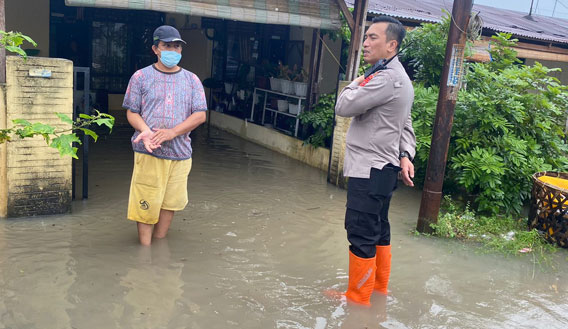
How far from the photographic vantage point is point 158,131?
435 cm

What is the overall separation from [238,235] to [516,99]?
12.9ft

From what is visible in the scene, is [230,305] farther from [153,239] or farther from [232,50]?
[232,50]

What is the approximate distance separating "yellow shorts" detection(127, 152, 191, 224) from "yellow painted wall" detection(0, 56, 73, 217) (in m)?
1.29

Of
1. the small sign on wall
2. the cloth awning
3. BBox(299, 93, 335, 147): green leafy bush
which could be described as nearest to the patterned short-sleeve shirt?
the small sign on wall

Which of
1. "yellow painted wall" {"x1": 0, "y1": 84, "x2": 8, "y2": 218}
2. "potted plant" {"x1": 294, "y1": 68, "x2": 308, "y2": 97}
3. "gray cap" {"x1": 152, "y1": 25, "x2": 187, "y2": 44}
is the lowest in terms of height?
"yellow painted wall" {"x1": 0, "y1": 84, "x2": 8, "y2": 218}

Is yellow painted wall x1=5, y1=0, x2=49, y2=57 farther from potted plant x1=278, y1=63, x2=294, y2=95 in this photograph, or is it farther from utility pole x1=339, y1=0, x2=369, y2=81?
utility pole x1=339, y1=0, x2=369, y2=81

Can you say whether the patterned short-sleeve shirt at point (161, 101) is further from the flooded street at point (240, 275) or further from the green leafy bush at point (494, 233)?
the green leafy bush at point (494, 233)

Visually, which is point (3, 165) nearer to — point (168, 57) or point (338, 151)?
point (168, 57)

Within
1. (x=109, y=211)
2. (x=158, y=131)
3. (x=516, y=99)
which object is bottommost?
(x=109, y=211)

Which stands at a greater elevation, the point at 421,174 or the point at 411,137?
the point at 411,137

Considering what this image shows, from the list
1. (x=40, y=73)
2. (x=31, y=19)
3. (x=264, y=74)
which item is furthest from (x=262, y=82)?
(x=40, y=73)

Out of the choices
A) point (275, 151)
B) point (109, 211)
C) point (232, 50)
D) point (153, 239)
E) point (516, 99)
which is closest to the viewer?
point (153, 239)

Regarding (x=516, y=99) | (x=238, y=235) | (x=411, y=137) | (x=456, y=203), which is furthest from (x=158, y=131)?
(x=516, y=99)

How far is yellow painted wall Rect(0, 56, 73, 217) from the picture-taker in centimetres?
510
